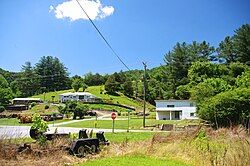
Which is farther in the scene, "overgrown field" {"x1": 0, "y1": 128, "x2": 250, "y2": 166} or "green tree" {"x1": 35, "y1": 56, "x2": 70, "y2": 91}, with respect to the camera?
"green tree" {"x1": 35, "y1": 56, "x2": 70, "y2": 91}

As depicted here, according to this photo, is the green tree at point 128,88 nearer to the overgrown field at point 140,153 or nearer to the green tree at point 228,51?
the green tree at point 228,51

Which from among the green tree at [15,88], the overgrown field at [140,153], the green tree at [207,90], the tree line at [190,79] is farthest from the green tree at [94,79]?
the overgrown field at [140,153]

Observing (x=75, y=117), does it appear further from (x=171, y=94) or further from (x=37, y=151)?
(x=37, y=151)

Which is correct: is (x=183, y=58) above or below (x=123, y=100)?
above

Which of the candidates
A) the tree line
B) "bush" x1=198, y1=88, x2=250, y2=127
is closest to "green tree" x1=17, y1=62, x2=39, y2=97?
the tree line

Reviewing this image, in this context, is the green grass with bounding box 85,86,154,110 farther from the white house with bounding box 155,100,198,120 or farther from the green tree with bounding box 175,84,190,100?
the white house with bounding box 155,100,198,120

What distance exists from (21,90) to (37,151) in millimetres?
107469

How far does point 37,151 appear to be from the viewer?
43.9 feet

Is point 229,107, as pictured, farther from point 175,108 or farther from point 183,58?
point 183,58

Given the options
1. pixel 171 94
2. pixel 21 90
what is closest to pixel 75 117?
pixel 171 94

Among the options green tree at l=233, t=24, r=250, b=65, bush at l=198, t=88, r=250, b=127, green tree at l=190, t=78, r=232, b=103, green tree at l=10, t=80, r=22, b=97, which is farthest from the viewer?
green tree at l=10, t=80, r=22, b=97

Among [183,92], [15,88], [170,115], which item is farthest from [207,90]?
[15,88]

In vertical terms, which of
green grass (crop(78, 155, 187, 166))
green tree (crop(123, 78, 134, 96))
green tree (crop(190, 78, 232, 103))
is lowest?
green grass (crop(78, 155, 187, 166))

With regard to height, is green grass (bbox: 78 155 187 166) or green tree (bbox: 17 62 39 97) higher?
green tree (bbox: 17 62 39 97)
